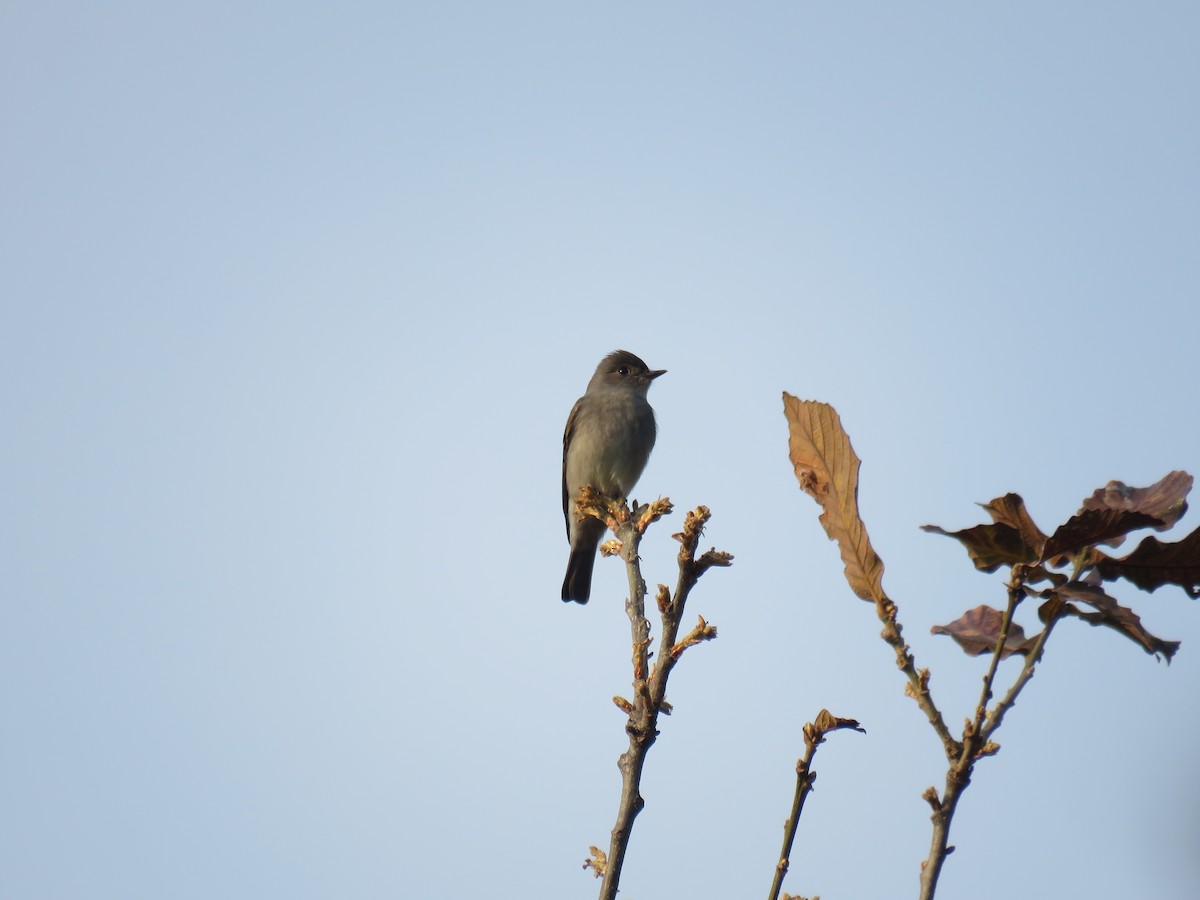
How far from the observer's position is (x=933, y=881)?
5.75ft

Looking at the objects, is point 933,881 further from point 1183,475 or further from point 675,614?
point 675,614

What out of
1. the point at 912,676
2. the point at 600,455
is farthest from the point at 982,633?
the point at 600,455

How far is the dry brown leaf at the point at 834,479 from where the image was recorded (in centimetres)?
235

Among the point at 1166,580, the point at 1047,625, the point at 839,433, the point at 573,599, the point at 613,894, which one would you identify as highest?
the point at 573,599

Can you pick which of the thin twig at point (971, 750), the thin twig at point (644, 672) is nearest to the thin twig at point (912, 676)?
the thin twig at point (971, 750)

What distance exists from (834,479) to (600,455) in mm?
9565

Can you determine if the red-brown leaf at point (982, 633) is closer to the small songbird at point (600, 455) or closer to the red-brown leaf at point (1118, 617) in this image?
the red-brown leaf at point (1118, 617)

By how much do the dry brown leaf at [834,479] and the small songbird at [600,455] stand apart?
9.02m

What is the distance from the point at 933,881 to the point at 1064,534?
782mm

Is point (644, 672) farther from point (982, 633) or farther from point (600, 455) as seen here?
point (600, 455)

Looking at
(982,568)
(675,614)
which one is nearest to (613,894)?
(675,614)

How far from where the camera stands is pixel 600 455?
39.1 ft

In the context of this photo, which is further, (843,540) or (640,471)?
(640,471)

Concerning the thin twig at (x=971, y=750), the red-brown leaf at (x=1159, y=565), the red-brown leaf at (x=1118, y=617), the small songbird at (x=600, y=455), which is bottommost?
the thin twig at (x=971, y=750)
